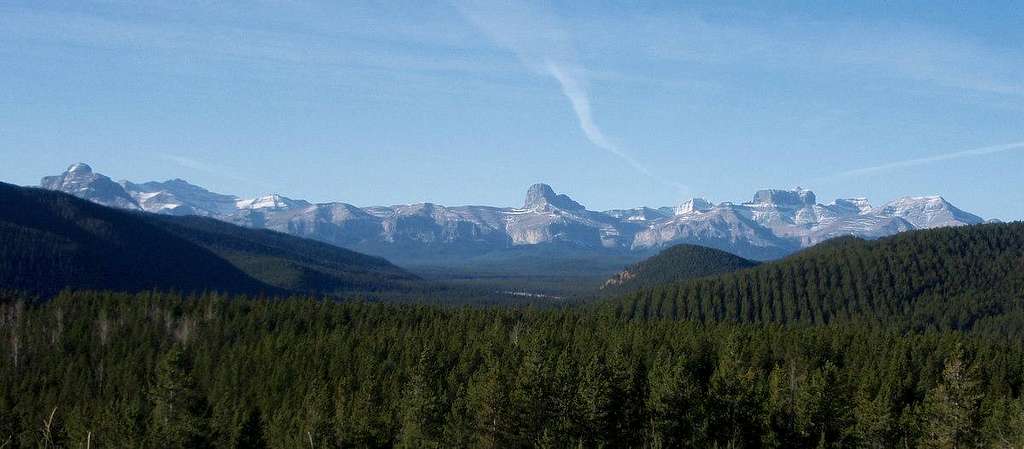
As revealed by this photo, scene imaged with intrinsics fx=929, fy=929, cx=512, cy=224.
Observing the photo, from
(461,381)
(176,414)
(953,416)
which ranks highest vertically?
(953,416)

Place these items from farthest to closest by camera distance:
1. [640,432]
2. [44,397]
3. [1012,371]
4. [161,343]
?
[161,343] → [1012,371] → [44,397] → [640,432]

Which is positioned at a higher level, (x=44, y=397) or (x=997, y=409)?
(x=997, y=409)

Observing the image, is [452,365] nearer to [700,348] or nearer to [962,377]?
[700,348]

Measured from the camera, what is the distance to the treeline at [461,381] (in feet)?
218

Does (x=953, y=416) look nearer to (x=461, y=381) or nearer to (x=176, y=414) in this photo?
(x=461, y=381)

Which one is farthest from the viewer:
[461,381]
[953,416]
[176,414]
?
[461,381]

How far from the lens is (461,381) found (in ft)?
311

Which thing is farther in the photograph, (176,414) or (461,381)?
(461,381)

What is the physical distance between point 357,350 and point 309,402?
30.5 metres

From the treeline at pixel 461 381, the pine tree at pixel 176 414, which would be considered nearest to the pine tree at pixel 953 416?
the treeline at pixel 461 381

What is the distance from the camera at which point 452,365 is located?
10781 cm

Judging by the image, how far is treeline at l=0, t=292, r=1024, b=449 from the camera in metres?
66.6

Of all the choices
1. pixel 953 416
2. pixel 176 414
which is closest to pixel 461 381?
pixel 176 414

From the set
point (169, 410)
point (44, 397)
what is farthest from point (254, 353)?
point (169, 410)
